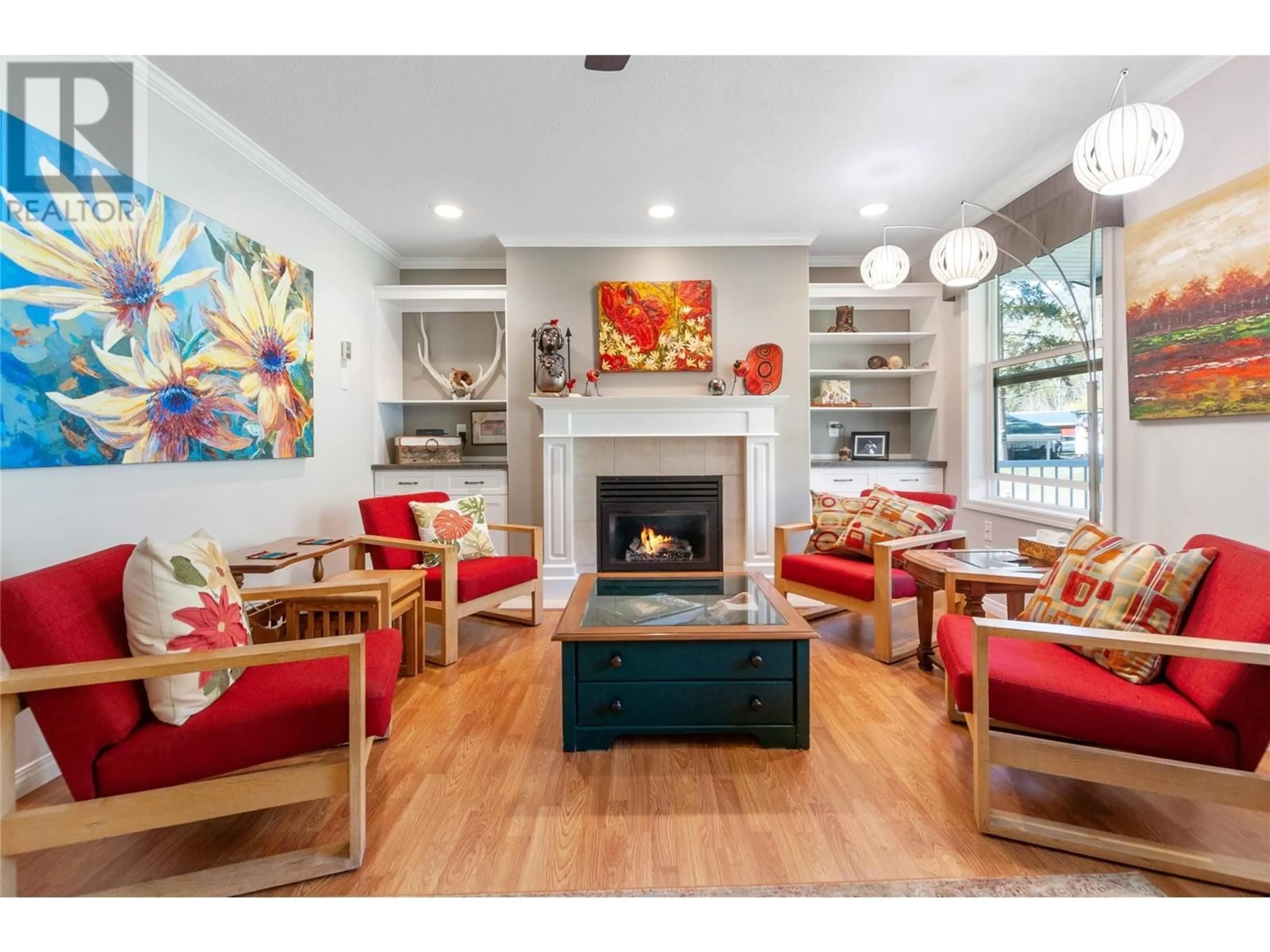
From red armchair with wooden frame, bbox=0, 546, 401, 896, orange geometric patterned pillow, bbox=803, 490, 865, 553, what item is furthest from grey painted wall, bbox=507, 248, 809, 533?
red armchair with wooden frame, bbox=0, 546, 401, 896

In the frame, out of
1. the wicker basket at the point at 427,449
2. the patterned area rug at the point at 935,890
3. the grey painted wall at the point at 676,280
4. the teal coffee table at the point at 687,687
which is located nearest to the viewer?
the patterned area rug at the point at 935,890

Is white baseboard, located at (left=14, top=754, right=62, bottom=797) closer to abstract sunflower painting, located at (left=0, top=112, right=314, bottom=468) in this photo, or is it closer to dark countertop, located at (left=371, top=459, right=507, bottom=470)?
abstract sunflower painting, located at (left=0, top=112, right=314, bottom=468)

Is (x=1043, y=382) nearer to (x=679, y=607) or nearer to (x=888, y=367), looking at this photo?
(x=888, y=367)

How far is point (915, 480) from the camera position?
4109 mm

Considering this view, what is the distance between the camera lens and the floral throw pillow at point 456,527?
306 centimetres

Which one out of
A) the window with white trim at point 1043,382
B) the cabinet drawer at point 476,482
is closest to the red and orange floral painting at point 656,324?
the cabinet drawer at point 476,482

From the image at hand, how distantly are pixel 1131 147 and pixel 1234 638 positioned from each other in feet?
4.80

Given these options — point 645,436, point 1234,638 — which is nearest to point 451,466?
point 645,436

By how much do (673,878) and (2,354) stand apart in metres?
2.43

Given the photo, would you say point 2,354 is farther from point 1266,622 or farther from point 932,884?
point 1266,622

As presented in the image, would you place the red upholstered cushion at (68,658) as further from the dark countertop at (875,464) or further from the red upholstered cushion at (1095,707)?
the dark countertop at (875,464)

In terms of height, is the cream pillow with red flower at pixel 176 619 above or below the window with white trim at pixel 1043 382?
below

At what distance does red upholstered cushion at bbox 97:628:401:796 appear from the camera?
1276mm
